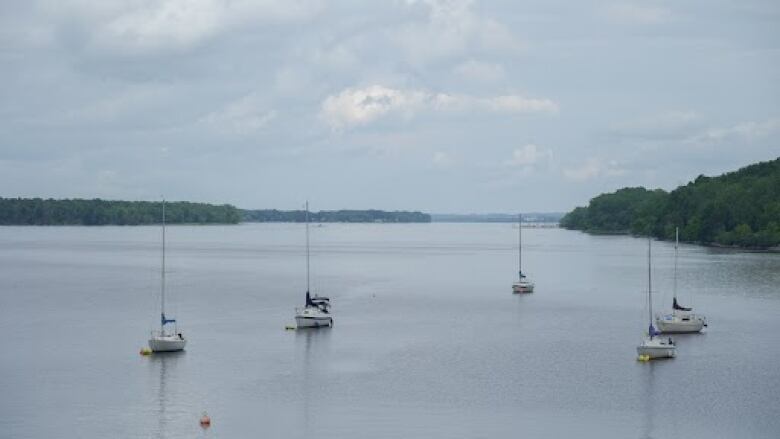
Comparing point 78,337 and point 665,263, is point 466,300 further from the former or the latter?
point 665,263

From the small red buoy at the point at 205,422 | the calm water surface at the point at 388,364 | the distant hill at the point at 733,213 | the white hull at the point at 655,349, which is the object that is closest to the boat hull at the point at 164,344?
the calm water surface at the point at 388,364

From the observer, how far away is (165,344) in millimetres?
52219

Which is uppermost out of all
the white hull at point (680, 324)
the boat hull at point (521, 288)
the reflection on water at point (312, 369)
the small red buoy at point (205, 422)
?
the boat hull at point (521, 288)

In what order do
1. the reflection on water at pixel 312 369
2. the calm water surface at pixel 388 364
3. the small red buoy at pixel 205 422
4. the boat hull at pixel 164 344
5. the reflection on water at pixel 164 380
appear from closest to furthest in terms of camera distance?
1. the small red buoy at pixel 205 422
2. the reflection on water at pixel 164 380
3. the calm water surface at pixel 388 364
4. the reflection on water at pixel 312 369
5. the boat hull at pixel 164 344

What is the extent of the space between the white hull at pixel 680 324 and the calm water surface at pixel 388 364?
110 cm

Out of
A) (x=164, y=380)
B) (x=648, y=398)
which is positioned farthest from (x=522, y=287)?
(x=164, y=380)

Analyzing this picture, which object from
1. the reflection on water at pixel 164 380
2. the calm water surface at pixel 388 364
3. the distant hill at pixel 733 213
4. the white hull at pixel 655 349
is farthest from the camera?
the distant hill at pixel 733 213

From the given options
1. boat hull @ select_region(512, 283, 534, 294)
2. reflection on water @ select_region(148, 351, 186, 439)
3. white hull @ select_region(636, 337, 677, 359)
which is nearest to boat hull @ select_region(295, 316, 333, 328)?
reflection on water @ select_region(148, 351, 186, 439)

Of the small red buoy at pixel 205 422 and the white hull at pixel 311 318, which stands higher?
the white hull at pixel 311 318

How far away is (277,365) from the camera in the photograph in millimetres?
50031

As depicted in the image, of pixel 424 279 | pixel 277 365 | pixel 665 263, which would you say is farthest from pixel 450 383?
pixel 665 263

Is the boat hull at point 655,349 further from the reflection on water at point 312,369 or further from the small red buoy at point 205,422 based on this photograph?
the small red buoy at point 205,422

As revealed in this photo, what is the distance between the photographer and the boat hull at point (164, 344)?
171 feet

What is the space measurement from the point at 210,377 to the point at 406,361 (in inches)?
392
